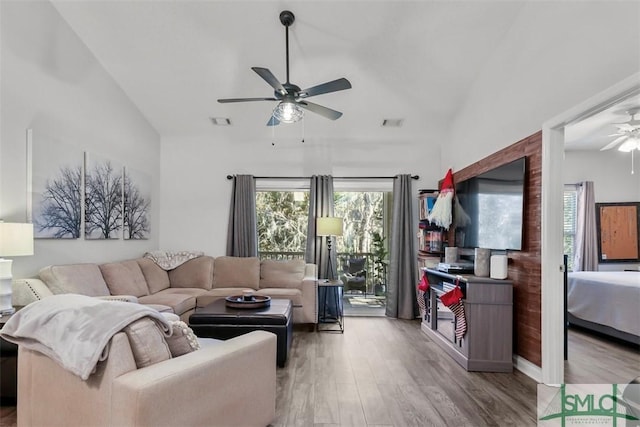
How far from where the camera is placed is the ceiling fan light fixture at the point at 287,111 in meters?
3.19

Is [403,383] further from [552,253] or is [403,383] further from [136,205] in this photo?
[136,205]

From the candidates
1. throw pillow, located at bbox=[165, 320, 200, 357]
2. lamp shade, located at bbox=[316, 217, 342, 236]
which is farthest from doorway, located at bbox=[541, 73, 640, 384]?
throw pillow, located at bbox=[165, 320, 200, 357]

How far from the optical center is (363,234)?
580cm

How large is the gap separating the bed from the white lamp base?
562cm

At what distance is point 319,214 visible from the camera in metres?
5.36

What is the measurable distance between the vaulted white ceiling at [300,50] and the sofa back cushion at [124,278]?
2.16 metres


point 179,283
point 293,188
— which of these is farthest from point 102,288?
point 293,188

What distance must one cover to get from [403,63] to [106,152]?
3557 mm

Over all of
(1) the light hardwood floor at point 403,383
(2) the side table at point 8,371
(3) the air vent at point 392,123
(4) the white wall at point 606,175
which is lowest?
(1) the light hardwood floor at point 403,383

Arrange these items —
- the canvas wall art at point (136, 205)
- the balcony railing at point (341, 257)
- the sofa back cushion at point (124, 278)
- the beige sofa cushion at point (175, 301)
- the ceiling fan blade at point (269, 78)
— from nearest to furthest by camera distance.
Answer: the ceiling fan blade at point (269, 78), the beige sofa cushion at point (175, 301), the sofa back cushion at point (124, 278), the canvas wall art at point (136, 205), the balcony railing at point (341, 257)

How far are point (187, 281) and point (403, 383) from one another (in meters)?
3.17

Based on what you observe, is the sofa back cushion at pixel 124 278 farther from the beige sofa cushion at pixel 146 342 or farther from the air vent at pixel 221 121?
the beige sofa cushion at pixel 146 342

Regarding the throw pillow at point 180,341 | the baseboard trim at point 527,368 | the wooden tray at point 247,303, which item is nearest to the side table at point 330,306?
the wooden tray at point 247,303

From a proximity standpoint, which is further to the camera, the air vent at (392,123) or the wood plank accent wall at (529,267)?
the air vent at (392,123)
